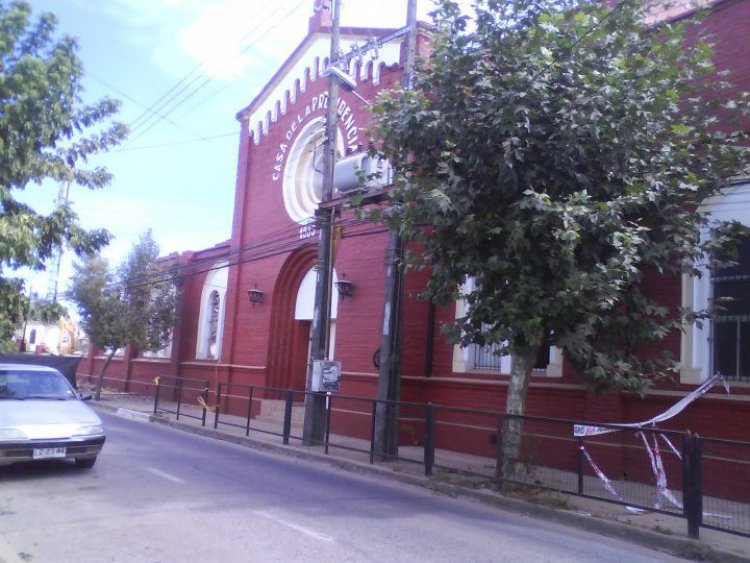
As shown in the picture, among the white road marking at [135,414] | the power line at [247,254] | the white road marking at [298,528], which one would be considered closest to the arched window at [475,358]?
the power line at [247,254]

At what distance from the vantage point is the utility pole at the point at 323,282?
14.2 meters

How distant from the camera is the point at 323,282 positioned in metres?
14.5

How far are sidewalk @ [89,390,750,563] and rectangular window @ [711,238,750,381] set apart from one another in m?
3.07

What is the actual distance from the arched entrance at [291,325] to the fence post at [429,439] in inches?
363

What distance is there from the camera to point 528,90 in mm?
8859

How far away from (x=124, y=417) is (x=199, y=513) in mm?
14263

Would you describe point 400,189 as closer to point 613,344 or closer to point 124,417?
point 613,344

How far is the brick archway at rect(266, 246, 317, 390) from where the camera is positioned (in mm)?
19938

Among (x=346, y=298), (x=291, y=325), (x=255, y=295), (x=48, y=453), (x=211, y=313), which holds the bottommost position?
(x=48, y=453)

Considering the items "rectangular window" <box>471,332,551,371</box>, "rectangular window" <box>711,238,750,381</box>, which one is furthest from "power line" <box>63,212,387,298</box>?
"rectangular window" <box>711,238,750,381</box>

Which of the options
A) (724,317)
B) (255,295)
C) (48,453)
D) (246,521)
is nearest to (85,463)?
(48,453)

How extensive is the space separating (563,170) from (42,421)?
25.5 ft

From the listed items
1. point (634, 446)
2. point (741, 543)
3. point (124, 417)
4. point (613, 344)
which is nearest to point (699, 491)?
point (741, 543)

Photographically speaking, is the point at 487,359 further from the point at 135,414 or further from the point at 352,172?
the point at 135,414
